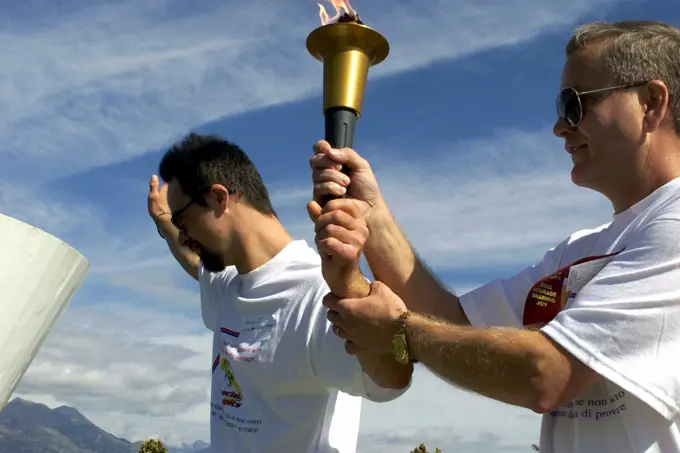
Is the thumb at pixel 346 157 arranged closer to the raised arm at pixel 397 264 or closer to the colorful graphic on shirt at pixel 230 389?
the raised arm at pixel 397 264

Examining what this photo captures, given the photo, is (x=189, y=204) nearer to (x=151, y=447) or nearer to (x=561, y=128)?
(x=561, y=128)

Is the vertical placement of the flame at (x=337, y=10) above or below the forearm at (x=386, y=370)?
above

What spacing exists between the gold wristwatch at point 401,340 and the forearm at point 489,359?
0.24 ft

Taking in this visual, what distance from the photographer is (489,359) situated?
7.93 feet

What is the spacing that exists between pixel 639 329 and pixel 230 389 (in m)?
2.41

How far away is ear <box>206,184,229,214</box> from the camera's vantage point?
192 inches

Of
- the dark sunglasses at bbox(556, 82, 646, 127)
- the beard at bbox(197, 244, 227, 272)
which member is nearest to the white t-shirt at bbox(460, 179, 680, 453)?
the dark sunglasses at bbox(556, 82, 646, 127)

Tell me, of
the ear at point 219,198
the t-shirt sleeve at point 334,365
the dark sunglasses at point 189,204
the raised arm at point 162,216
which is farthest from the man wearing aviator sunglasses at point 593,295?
the raised arm at point 162,216

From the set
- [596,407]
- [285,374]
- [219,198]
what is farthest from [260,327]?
[596,407]

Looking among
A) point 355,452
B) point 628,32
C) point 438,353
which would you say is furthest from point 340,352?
point 628,32

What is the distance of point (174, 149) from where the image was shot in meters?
5.45

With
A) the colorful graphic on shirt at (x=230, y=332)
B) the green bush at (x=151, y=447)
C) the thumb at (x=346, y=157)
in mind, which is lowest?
the thumb at (x=346, y=157)

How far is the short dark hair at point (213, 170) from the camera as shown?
4.98 meters

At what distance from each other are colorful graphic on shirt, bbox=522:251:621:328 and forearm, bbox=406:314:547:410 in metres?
0.52
